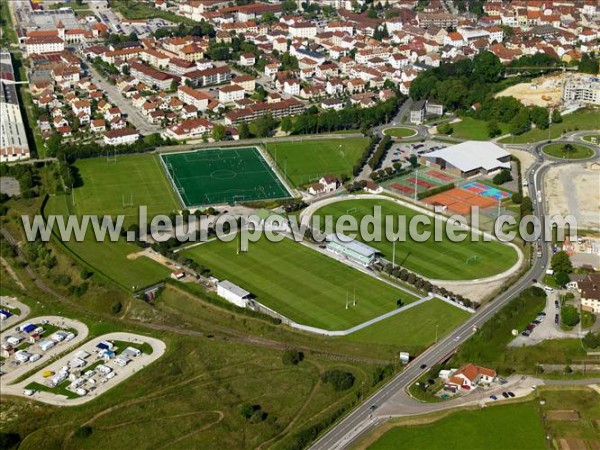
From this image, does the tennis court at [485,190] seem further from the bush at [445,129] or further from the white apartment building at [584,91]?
the white apartment building at [584,91]

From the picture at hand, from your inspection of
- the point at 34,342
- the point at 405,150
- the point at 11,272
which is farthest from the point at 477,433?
the point at 405,150

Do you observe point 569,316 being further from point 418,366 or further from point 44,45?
point 44,45

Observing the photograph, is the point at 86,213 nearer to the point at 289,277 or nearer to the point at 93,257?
the point at 93,257

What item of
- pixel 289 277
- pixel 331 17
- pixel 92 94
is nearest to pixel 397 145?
pixel 289 277

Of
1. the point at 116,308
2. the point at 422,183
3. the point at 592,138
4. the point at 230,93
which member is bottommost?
the point at 116,308

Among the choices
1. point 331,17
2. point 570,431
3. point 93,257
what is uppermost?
point 331,17
